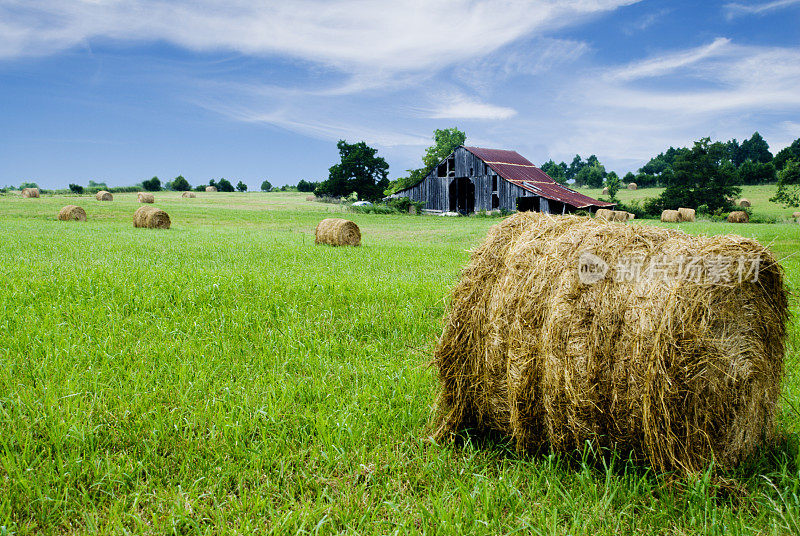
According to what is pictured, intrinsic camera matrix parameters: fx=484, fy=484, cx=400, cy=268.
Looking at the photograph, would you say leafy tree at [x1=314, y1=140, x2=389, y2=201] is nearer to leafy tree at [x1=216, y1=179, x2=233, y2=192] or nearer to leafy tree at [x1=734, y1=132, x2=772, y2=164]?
leafy tree at [x1=216, y1=179, x2=233, y2=192]

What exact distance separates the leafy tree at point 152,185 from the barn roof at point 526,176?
73112 mm

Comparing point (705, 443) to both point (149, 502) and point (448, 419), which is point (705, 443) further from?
point (149, 502)

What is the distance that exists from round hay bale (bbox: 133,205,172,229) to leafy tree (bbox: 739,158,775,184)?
321 feet

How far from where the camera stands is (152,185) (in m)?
98.2

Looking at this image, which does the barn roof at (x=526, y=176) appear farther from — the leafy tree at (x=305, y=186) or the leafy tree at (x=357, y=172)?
the leafy tree at (x=305, y=186)

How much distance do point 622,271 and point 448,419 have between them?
72.9 inches

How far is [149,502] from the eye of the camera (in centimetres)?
332

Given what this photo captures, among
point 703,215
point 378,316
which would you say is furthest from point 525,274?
point 703,215

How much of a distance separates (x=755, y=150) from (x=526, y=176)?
330 feet

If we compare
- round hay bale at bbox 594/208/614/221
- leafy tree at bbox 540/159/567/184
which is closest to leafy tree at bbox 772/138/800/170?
leafy tree at bbox 540/159/567/184

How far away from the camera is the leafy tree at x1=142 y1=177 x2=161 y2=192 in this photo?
97.2 m

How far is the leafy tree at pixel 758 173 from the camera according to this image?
88938mm

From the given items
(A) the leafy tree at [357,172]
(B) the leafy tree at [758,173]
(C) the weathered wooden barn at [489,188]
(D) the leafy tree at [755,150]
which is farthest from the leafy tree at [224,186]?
(D) the leafy tree at [755,150]

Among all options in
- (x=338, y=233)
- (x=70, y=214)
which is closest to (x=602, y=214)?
(x=338, y=233)
